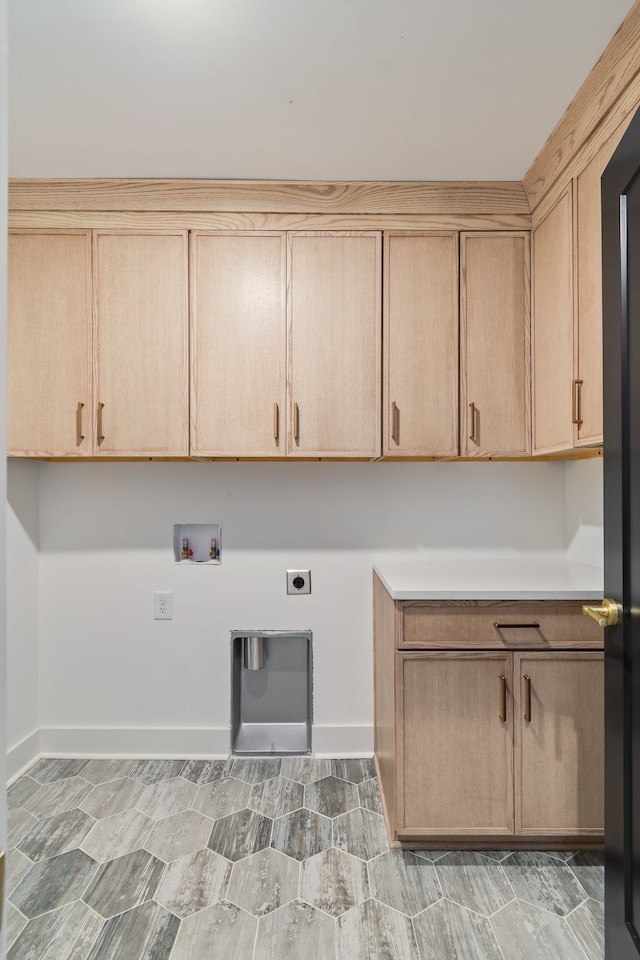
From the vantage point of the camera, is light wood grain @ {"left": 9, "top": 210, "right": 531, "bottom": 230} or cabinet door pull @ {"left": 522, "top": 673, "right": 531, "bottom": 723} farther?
light wood grain @ {"left": 9, "top": 210, "right": 531, "bottom": 230}

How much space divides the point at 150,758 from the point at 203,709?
0.31 m

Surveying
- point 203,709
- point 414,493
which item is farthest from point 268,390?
point 203,709

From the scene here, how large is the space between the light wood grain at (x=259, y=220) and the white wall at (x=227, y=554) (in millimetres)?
1015

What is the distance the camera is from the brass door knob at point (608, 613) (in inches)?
46.8

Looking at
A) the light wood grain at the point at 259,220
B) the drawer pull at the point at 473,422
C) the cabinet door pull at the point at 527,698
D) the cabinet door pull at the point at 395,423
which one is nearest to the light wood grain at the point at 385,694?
the cabinet door pull at the point at 527,698

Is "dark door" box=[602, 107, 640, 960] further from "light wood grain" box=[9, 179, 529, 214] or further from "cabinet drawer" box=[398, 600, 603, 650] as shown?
"light wood grain" box=[9, 179, 529, 214]

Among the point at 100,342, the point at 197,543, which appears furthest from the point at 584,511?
the point at 100,342

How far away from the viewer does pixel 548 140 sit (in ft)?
6.34

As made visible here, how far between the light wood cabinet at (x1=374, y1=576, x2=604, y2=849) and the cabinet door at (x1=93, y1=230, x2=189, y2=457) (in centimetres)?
119

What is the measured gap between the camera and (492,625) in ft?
5.98

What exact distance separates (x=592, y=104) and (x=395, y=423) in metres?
1.17

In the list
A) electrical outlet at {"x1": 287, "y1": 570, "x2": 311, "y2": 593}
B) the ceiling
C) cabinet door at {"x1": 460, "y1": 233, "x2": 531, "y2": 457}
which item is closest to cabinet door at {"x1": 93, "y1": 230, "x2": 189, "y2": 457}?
the ceiling

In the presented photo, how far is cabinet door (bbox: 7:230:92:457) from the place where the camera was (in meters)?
2.20

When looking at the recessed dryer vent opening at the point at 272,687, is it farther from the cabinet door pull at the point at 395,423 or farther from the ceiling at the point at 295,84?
the ceiling at the point at 295,84
